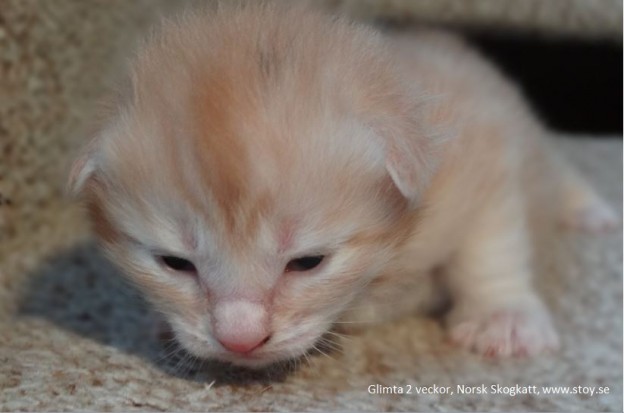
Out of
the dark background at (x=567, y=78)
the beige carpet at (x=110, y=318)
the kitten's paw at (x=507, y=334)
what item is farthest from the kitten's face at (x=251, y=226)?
the dark background at (x=567, y=78)

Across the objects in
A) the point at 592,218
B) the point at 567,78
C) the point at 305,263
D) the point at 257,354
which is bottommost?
the point at 257,354

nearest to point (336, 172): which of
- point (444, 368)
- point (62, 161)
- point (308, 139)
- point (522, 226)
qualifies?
point (308, 139)

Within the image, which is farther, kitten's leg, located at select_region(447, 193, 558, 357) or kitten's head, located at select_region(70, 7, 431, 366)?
kitten's leg, located at select_region(447, 193, 558, 357)

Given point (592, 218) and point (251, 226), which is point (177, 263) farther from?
point (592, 218)

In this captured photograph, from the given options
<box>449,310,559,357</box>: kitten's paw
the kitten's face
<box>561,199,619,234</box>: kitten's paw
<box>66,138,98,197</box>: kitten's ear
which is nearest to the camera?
the kitten's face

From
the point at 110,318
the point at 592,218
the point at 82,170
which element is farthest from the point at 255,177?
the point at 592,218

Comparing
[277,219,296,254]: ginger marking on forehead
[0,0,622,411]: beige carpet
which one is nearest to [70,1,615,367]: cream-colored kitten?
[277,219,296,254]: ginger marking on forehead

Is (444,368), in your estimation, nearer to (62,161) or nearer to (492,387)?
(492,387)

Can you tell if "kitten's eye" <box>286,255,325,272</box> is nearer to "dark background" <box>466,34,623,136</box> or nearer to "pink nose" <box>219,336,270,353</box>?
"pink nose" <box>219,336,270,353</box>
